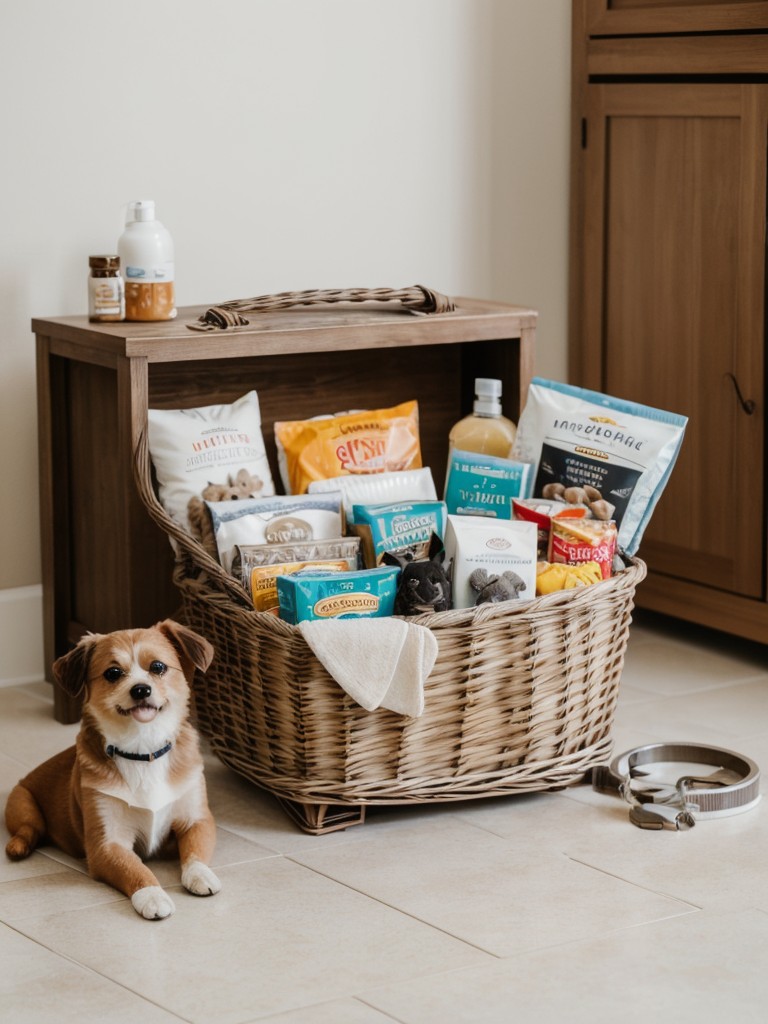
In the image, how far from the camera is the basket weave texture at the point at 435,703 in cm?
180

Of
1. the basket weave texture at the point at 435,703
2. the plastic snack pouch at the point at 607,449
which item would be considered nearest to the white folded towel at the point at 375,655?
the basket weave texture at the point at 435,703

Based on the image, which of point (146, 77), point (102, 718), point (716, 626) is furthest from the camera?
point (716, 626)

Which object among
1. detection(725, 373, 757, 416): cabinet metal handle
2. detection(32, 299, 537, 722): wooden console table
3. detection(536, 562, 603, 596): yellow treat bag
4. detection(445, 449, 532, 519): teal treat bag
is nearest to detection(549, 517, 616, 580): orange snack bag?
detection(536, 562, 603, 596): yellow treat bag

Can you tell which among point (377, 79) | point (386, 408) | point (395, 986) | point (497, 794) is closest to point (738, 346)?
point (386, 408)

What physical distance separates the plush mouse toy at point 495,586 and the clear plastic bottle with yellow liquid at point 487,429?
13.8 inches

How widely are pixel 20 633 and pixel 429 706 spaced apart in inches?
34.9

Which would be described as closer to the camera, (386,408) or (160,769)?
(160,769)

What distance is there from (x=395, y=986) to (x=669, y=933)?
1.00 feet

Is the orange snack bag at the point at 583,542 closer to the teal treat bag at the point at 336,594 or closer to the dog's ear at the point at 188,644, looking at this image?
the teal treat bag at the point at 336,594

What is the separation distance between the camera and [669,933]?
1.56 m

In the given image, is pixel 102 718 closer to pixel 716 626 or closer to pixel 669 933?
pixel 669 933

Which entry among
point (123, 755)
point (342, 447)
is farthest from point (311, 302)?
point (123, 755)

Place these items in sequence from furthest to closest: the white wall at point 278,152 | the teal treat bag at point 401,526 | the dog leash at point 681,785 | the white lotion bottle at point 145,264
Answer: the white wall at point 278,152, the white lotion bottle at point 145,264, the teal treat bag at point 401,526, the dog leash at point 681,785

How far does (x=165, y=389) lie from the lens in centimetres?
226
